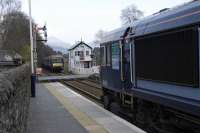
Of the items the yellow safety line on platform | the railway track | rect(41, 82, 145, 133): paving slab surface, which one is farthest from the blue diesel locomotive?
the railway track

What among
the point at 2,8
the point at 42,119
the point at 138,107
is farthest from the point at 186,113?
the point at 2,8

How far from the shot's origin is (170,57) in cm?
918

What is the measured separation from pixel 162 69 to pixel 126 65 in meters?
3.57

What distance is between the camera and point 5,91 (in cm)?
473

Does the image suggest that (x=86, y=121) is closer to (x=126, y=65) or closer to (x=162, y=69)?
(x=126, y=65)

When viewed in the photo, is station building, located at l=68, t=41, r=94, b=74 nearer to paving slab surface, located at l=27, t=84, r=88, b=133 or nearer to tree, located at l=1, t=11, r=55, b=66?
tree, located at l=1, t=11, r=55, b=66

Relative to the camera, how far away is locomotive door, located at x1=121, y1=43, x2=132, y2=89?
12.8 m

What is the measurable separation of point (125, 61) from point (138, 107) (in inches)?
58.3

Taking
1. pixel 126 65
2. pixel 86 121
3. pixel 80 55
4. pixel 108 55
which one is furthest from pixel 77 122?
pixel 80 55

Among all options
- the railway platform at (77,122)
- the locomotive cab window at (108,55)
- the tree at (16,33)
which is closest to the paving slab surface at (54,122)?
the railway platform at (77,122)

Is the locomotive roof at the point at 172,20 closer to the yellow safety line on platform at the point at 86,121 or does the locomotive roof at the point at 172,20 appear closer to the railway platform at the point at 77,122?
the railway platform at the point at 77,122

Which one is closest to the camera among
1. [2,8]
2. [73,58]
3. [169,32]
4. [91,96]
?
[169,32]

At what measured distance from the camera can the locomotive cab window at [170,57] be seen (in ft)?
26.5

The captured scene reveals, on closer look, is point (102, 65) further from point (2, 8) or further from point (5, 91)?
point (2, 8)
